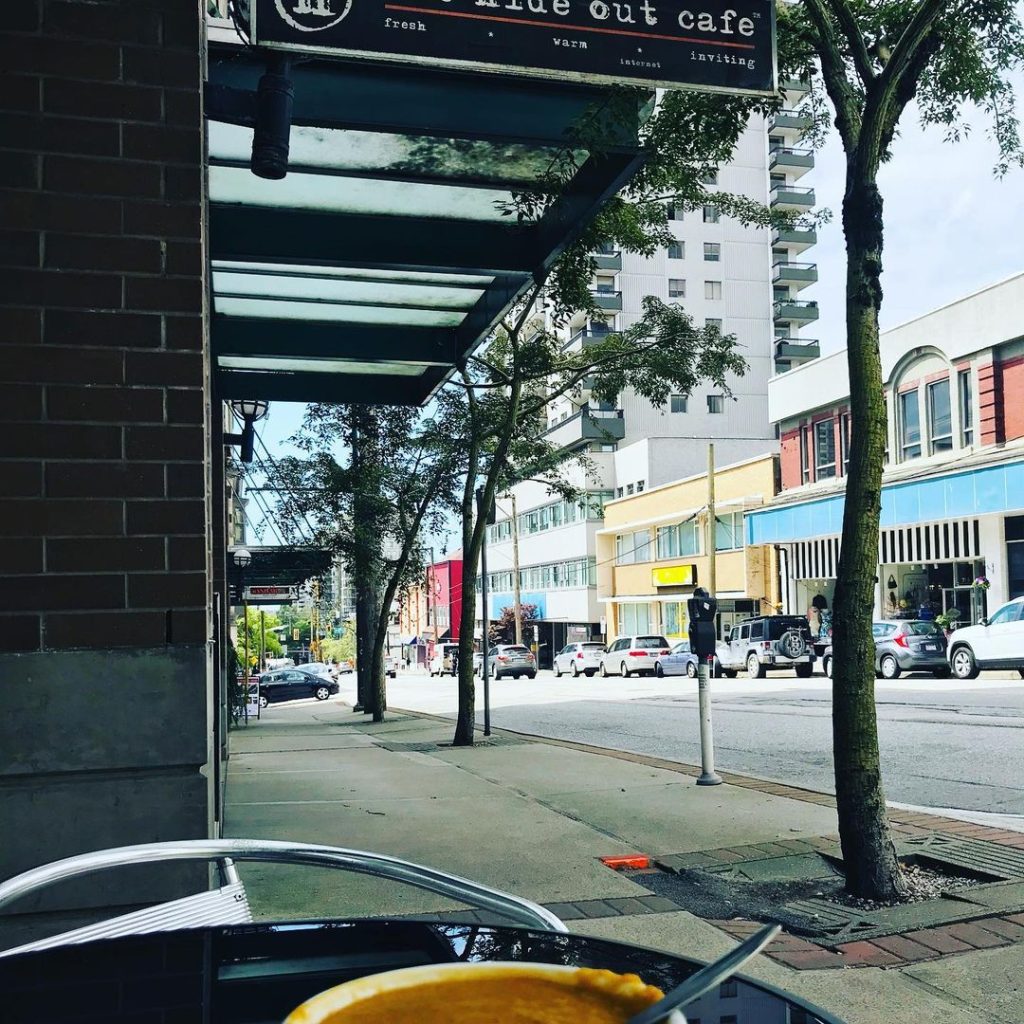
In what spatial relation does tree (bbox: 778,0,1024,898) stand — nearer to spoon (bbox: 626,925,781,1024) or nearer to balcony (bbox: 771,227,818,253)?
spoon (bbox: 626,925,781,1024)

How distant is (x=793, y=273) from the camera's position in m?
66.8

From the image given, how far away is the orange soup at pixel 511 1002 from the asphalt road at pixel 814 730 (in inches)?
308

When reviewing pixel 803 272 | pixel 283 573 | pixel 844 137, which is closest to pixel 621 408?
pixel 803 272

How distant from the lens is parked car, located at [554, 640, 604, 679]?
46938 millimetres

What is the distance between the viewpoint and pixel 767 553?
44.1m

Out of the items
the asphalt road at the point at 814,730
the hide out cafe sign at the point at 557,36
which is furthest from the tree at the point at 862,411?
the asphalt road at the point at 814,730

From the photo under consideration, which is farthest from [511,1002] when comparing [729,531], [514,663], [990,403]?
[729,531]

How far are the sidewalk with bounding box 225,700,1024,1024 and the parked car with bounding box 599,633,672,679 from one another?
2893cm

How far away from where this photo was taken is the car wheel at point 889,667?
91.9 feet

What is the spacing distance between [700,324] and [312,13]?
62810mm

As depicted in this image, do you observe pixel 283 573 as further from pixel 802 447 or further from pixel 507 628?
pixel 507 628

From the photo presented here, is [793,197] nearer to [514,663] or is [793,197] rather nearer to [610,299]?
[610,299]

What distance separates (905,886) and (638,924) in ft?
4.91

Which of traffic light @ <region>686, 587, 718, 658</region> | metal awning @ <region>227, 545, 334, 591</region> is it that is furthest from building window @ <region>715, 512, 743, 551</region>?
traffic light @ <region>686, 587, 718, 658</region>
